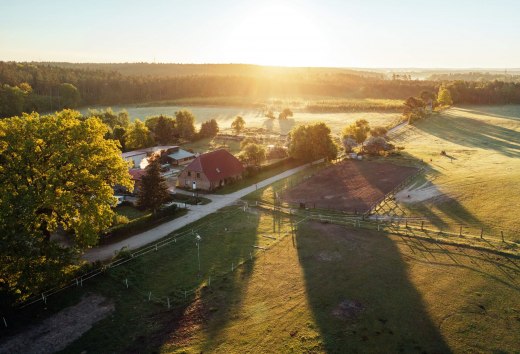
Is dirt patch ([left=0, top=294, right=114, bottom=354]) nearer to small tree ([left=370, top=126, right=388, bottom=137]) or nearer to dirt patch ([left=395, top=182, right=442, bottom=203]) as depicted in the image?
dirt patch ([left=395, top=182, right=442, bottom=203])

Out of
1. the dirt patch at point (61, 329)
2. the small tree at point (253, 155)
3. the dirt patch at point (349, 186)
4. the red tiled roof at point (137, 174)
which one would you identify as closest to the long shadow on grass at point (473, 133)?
the dirt patch at point (349, 186)

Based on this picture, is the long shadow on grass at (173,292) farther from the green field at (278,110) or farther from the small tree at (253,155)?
the green field at (278,110)

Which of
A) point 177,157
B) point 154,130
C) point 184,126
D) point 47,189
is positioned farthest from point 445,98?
point 47,189

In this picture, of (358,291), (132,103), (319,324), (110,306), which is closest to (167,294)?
(110,306)

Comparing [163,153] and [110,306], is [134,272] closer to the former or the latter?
[110,306]

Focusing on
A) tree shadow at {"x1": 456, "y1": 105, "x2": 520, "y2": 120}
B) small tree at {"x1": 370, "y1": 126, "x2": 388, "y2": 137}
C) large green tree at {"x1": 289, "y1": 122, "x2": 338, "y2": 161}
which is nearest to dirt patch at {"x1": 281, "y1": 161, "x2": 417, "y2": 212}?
large green tree at {"x1": 289, "y1": 122, "x2": 338, "y2": 161}

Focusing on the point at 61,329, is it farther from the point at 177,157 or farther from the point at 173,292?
the point at 177,157
